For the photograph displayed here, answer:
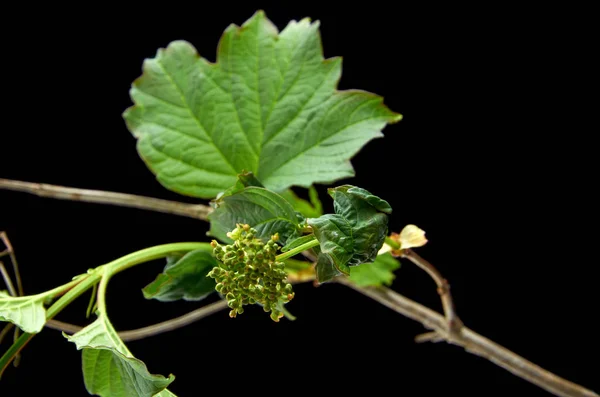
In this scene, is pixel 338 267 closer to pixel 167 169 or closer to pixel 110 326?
pixel 110 326

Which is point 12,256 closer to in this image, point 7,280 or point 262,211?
point 7,280

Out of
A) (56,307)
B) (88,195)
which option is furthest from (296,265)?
(56,307)

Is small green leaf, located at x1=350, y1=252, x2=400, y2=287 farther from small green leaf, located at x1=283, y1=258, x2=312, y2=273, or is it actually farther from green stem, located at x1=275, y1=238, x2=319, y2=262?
green stem, located at x1=275, y1=238, x2=319, y2=262

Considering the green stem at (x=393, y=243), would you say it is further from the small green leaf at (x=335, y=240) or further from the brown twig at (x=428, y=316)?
the brown twig at (x=428, y=316)

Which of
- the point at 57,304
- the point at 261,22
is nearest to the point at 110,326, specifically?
the point at 57,304

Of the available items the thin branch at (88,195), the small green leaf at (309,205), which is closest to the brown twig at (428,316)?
the thin branch at (88,195)

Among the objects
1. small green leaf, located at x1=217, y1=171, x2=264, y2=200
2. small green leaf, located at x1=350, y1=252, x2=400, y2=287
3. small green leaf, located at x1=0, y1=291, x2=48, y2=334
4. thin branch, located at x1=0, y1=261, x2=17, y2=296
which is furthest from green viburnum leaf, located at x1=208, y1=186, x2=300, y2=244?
small green leaf, located at x1=350, y1=252, x2=400, y2=287
